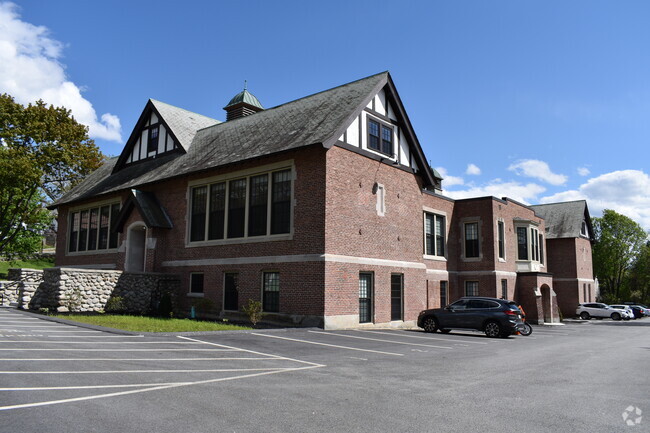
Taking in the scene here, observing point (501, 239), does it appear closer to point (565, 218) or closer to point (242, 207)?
point (565, 218)

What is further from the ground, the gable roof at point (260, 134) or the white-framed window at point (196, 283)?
the gable roof at point (260, 134)

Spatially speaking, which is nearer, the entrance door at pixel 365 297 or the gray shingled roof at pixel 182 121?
the entrance door at pixel 365 297

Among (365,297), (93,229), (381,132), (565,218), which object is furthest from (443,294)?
(93,229)

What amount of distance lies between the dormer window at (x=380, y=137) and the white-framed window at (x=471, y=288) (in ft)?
40.3

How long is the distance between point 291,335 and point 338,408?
30.8ft

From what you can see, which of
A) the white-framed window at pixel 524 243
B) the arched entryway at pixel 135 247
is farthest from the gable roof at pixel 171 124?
the white-framed window at pixel 524 243

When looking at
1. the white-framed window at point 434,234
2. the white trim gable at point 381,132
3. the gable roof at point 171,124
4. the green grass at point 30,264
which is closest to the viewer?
the white trim gable at point 381,132

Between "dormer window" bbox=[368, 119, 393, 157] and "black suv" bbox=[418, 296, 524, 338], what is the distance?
25.8 feet

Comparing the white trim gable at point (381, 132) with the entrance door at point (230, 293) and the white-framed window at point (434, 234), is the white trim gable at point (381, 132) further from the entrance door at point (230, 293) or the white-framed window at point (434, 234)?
the entrance door at point (230, 293)

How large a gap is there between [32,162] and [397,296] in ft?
91.2

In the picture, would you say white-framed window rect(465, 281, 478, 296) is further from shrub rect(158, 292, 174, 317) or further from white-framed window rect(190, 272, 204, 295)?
shrub rect(158, 292, 174, 317)

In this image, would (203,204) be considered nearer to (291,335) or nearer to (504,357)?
(291,335)

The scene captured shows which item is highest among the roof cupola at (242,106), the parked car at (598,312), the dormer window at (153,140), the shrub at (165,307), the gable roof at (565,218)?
the roof cupola at (242,106)

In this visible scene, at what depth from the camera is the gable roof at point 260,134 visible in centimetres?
2123
